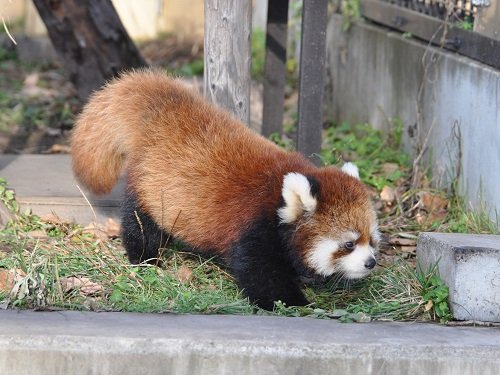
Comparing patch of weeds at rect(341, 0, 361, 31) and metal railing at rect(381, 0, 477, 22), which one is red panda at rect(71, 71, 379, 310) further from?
patch of weeds at rect(341, 0, 361, 31)

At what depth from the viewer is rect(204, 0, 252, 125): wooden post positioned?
5176 millimetres

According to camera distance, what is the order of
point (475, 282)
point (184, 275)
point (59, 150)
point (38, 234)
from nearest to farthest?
point (475, 282)
point (184, 275)
point (38, 234)
point (59, 150)

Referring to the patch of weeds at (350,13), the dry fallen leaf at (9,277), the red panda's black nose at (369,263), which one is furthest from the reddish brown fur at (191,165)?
the patch of weeds at (350,13)

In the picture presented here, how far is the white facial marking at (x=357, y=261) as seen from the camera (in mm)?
4200

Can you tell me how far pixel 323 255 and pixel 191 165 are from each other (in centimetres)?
81

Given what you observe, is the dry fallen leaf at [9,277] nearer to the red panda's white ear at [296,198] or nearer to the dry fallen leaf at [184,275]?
the dry fallen leaf at [184,275]

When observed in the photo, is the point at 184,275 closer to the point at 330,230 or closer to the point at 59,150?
the point at 330,230

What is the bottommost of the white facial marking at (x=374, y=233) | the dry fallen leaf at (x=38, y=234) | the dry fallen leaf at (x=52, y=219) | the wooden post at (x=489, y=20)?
the dry fallen leaf at (x=38, y=234)

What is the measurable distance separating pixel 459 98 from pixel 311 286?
1.85 m

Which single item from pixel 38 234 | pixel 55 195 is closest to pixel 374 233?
pixel 38 234

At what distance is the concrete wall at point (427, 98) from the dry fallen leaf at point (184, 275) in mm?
1807

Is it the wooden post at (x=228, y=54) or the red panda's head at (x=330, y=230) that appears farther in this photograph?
the wooden post at (x=228, y=54)

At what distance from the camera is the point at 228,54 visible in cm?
523

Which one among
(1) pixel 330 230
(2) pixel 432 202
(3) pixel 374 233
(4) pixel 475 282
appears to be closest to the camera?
(4) pixel 475 282
